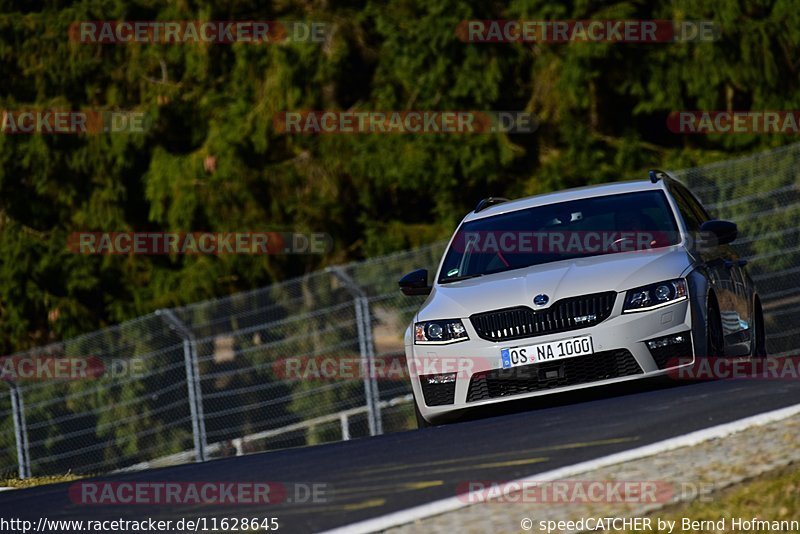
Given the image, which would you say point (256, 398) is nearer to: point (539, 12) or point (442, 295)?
point (442, 295)

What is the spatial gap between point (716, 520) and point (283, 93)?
64.8 feet

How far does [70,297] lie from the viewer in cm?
2548

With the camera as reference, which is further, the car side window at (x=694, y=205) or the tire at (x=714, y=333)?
the car side window at (x=694, y=205)

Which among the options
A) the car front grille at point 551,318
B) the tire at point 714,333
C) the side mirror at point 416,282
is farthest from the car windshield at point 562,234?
the car front grille at point 551,318

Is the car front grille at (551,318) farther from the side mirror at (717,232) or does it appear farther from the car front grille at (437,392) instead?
the side mirror at (717,232)

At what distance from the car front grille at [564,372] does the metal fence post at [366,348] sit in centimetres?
568

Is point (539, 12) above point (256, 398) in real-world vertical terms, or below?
above

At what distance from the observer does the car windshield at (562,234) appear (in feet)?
33.7

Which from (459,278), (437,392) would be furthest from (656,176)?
(437,392)

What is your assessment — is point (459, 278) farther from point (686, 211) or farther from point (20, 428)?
point (20, 428)

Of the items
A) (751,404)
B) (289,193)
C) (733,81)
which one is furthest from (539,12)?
(751,404)

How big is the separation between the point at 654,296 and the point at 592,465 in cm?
325

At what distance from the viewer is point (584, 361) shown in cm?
920

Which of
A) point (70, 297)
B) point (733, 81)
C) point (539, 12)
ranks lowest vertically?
point (70, 297)
